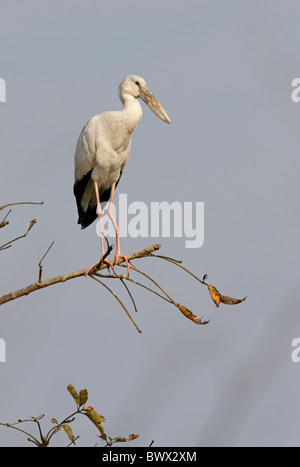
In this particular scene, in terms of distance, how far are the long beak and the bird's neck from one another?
14 cm

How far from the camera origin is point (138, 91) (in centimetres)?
970

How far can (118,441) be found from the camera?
5.41 m

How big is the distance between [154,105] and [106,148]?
74 centimetres

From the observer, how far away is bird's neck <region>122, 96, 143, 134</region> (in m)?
9.42

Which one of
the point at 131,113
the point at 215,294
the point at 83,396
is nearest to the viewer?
the point at 83,396

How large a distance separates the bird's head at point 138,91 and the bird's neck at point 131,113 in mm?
119

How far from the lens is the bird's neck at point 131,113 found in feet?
30.9

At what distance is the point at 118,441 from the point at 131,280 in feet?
3.68

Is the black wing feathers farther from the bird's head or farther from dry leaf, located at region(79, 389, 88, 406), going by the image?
dry leaf, located at region(79, 389, 88, 406)

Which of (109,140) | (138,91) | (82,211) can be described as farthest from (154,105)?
(82,211)

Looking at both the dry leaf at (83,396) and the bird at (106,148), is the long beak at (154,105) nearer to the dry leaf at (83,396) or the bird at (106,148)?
the bird at (106,148)

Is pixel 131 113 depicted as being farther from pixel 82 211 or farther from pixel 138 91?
pixel 82 211
